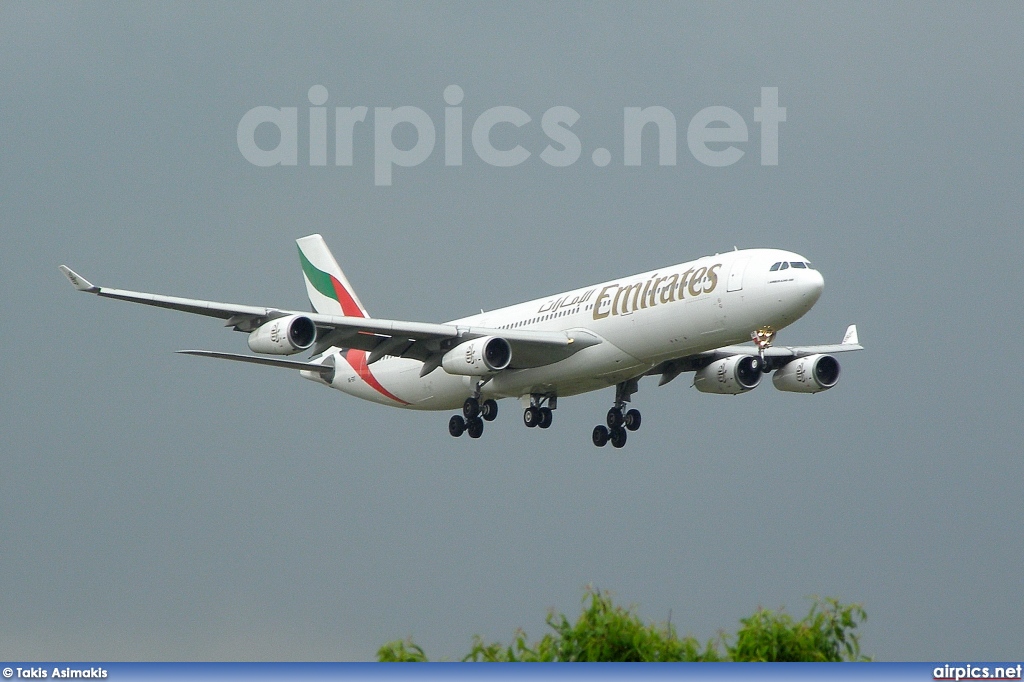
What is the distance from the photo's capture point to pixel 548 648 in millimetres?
25312

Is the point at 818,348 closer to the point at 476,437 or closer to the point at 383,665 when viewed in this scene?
the point at 476,437

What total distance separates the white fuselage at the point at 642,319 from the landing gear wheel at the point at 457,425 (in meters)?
0.68

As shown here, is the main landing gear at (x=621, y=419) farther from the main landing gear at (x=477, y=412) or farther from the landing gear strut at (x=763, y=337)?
the landing gear strut at (x=763, y=337)

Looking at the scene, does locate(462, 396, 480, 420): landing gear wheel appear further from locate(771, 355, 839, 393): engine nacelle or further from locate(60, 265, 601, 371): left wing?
locate(771, 355, 839, 393): engine nacelle

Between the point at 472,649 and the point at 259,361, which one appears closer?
the point at 472,649

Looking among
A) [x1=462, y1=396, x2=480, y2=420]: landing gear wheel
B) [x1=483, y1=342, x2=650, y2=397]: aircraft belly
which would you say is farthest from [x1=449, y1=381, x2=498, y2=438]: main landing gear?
[x1=483, y1=342, x2=650, y2=397]: aircraft belly

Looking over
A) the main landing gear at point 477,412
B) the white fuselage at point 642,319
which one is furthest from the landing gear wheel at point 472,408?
the white fuselage at point 642,319

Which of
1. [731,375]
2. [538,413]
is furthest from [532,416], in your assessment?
[731,375]

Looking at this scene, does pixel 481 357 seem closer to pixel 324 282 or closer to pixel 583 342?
pixel 583 342

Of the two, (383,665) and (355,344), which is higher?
(355,344)

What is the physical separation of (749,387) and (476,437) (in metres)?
9.78

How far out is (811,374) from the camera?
52.9m

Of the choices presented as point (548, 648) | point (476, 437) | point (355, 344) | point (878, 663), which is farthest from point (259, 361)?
point (878, 663)

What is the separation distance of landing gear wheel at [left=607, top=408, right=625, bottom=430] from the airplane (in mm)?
41
